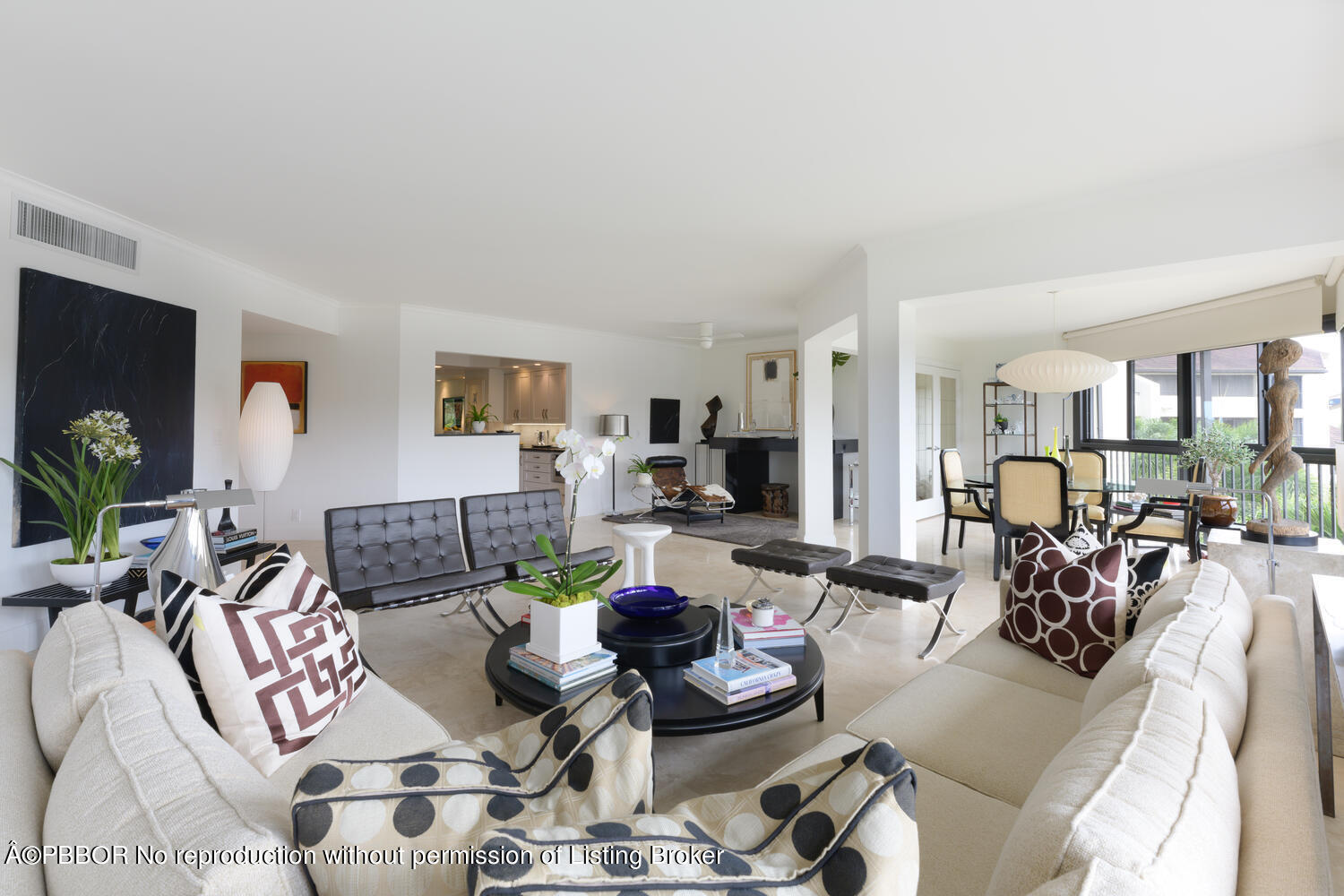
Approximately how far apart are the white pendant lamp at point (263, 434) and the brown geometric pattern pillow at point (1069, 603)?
4980 millimetres

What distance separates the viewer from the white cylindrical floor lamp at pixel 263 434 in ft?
15.3

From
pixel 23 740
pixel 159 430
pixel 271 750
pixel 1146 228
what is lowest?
pixel 271 750

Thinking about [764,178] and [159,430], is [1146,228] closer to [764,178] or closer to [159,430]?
[764,178]

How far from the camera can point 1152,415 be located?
6973 mm

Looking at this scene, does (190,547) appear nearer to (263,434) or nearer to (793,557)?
(793,557)

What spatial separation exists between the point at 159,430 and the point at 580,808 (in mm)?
4736

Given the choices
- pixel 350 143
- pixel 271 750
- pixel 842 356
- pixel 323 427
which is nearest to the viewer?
pixel 271 750

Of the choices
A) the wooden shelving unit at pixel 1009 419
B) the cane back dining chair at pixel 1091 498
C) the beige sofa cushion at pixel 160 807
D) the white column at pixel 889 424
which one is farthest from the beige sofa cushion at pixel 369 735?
the wooden shelving unit at pixel 1009 419

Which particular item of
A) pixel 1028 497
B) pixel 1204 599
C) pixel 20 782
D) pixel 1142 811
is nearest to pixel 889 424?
pixel 1028 497

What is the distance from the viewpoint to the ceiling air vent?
3.26 m

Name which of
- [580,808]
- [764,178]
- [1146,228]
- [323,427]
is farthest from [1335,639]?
[323,427]

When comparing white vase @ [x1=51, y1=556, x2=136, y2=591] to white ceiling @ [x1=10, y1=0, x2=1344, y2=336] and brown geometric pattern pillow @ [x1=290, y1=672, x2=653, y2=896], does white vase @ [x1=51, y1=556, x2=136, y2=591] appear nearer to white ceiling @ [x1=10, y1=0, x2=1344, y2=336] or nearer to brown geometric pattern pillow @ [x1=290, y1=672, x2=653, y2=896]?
white ceiling @ [x1=10, y1=0, x2=1344, y2=336]

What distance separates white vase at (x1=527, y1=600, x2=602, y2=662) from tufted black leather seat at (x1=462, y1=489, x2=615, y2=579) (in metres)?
1.53

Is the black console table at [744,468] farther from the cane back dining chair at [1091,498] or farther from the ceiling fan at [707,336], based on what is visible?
the cane back dining chair at [1091,498]
